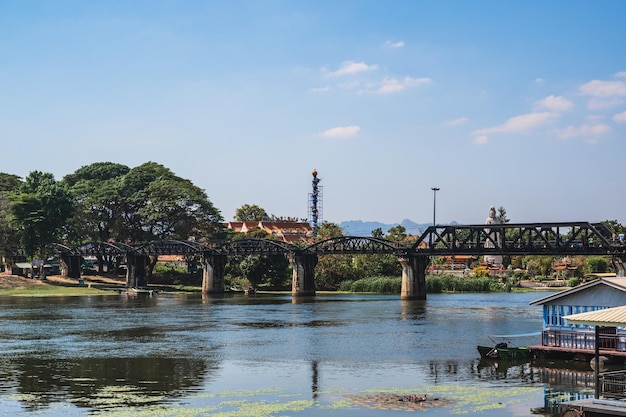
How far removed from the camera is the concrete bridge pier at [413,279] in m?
154

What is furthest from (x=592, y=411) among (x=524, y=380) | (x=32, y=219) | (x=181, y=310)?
(x=32, y=219)

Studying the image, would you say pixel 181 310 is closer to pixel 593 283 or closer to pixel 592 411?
pixel 593 283

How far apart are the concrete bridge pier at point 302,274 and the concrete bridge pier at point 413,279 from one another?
2260 cm

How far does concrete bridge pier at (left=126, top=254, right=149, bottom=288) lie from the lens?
18412 centimetres

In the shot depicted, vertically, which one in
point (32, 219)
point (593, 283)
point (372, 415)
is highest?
point (32, 219)

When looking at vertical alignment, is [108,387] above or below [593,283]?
below

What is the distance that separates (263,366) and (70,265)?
14286cm

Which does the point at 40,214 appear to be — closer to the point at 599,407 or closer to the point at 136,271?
the point at 136,271

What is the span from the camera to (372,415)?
137ft

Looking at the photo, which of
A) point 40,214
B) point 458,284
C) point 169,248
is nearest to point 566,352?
point 458,284

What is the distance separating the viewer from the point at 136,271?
612 feet

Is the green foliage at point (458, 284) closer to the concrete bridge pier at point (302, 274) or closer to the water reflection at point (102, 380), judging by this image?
the concrete bridge pier at point (302, 274)

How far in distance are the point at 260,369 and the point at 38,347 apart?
77.8 feet

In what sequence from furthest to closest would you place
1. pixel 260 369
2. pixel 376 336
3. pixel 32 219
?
1. pixel 32 219
2. pixel 376 336
3. pixel 260 369
